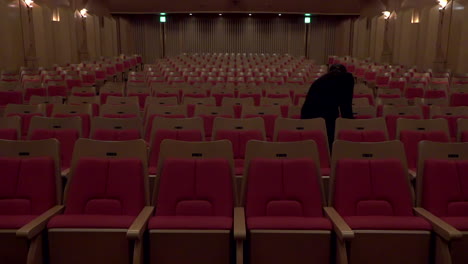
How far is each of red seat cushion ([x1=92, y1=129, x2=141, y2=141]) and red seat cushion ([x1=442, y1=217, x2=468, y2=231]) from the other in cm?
299

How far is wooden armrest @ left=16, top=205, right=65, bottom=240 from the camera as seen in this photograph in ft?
8.40

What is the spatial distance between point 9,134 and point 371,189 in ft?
11.6

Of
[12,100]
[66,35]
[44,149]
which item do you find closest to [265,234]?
[44,149]

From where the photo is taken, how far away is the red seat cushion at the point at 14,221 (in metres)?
2.79

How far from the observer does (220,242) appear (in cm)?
276

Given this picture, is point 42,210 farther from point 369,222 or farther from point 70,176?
point 369,222

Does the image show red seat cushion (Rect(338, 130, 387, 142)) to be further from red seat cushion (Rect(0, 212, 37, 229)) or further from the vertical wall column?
the vertical wall column

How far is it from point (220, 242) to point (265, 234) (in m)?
0.29

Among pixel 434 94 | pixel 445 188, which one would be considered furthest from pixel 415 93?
pixel 445 188

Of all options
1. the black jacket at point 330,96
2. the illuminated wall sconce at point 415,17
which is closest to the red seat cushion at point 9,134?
the black jacket at point 330,96

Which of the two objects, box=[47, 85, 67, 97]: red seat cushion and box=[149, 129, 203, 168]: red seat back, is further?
box=[47, 85, 67, 97]: red seat cushion

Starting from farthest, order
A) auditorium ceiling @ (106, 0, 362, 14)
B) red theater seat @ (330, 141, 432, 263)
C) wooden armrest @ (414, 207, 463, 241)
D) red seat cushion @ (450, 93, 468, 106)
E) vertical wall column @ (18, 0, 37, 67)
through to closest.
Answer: auditorium ceiling @ (106, 0, 362, 14)
vertical wall column @ (18, 0, 37, 67)
red seat cushion @ (450, 93, 468, 106)
red theater seat @ (330, 141, 432, 263)
wooden armrest @ (414, 207, 463, 241)

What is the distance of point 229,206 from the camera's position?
308 centimetres

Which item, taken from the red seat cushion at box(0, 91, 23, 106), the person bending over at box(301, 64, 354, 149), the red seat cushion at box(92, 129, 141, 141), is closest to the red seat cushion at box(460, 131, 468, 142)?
the person bending over at box(301, 64, 354, 149)
